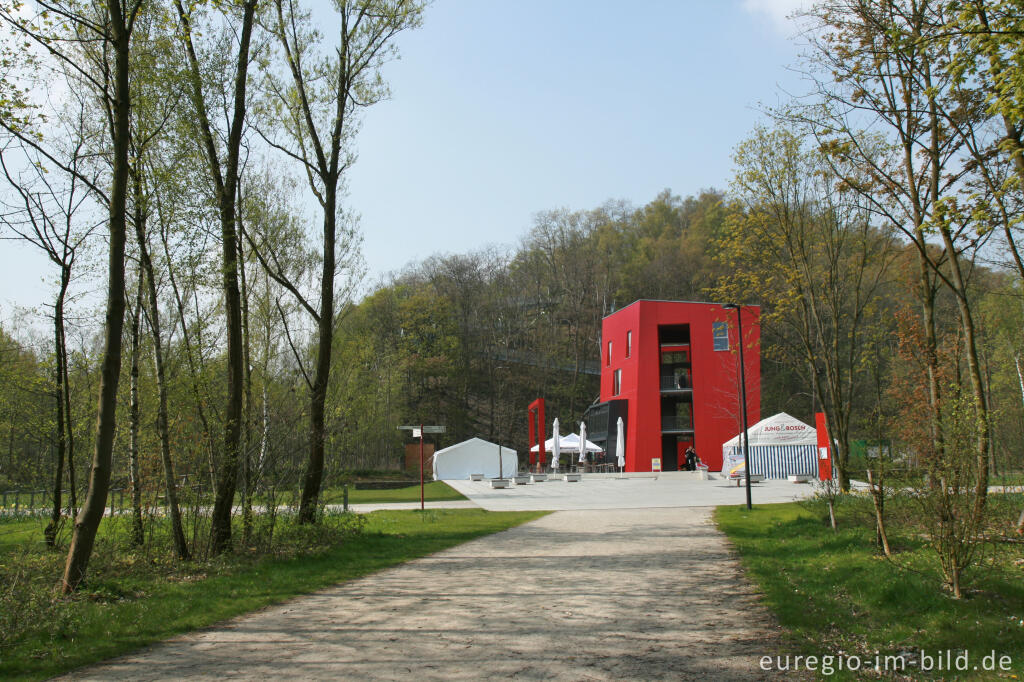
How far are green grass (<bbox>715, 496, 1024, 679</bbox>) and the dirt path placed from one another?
15.0 inches

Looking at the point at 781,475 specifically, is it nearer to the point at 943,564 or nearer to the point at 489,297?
the point at 943,564

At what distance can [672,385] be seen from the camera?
43.7 metres

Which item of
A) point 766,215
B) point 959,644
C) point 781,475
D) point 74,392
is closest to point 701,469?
point 781,475

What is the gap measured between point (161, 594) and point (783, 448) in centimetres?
3061

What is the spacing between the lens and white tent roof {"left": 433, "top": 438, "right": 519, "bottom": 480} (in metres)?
40.9

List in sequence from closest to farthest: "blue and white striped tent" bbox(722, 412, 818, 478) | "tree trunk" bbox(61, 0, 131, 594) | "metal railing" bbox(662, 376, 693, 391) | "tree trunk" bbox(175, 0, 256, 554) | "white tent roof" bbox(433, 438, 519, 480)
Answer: "tree trunk" bbox(61, 0, 131, 594) → "tree trunk" bbox(175, 0, 256, 554) → "blue and white striped tent" bbox(722, 412, 818, 478) → "white tent roof" bbox(433, 438, 519, 480) → "metal railing" bbox(662, 376, 693, 391)

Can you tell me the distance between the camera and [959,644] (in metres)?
4.70

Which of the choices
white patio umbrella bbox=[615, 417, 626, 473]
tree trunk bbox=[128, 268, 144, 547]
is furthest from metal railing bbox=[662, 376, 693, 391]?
tree trunk bbox=[128, 268, 144, 547]

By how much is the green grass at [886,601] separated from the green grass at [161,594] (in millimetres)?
5172

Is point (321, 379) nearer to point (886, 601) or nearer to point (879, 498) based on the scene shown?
point (879, 498)

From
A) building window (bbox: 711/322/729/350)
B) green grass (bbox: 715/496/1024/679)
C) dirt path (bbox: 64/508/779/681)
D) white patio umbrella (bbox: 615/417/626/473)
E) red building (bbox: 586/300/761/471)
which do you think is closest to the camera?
dirt path (bbox: 64/508/779/681)

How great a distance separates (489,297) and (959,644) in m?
57.9

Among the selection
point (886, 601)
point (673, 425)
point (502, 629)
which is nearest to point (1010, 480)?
point (886, 601)

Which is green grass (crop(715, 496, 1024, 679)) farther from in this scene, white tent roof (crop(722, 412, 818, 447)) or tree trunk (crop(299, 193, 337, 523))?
white tent roof (crop(722, 412, 818, 447))
